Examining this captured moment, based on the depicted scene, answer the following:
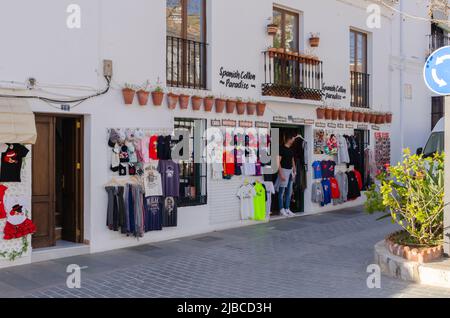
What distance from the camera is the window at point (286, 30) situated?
1323 centimetres

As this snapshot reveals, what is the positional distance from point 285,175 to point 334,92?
129 inches

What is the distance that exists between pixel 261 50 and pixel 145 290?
24.2 feet

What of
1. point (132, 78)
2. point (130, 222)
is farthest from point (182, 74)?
point (130, 222)

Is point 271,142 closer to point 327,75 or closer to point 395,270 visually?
point 327,75

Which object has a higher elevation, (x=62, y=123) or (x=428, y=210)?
(x=62, y=123)

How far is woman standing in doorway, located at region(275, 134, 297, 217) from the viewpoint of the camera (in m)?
13.0

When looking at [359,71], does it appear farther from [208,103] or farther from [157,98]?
[157,98]

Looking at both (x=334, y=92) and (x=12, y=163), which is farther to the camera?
(x=334, y=92)

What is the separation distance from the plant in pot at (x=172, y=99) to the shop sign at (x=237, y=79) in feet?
4.88

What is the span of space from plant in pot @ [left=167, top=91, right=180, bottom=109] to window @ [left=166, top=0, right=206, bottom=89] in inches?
16.6

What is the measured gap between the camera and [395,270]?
7.32 metres

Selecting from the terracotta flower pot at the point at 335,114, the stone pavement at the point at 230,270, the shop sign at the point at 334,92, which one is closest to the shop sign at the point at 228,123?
the stone pavement at the point at 230,270

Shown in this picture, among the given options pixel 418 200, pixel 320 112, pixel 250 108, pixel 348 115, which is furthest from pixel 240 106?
pixel 418 200

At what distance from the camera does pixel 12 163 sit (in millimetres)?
8078
